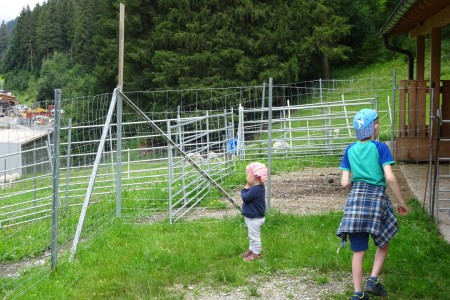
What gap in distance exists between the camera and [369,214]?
182 inches

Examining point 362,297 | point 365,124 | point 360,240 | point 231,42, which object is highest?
point 231,42

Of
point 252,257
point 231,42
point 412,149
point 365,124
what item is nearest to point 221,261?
point 252,257

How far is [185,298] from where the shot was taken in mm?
5176

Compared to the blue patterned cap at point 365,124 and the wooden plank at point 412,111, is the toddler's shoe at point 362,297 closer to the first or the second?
the blue patterned cap at point 365,124

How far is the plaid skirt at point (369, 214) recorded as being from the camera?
4613 millimetres

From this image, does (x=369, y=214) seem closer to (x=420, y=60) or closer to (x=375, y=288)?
(x=375, y=288)

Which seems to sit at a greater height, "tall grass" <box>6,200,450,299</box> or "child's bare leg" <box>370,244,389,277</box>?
"child's bare leg" <box>370,244,389,277</box>

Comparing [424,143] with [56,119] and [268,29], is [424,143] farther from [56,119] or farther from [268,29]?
[268,29]

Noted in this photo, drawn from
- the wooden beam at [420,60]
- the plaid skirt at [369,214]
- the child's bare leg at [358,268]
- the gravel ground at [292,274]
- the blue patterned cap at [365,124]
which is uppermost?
the wooden beam at [420,60]

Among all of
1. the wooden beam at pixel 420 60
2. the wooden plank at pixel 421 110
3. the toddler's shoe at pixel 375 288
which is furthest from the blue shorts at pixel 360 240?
the wooden beam at pixel 420 60

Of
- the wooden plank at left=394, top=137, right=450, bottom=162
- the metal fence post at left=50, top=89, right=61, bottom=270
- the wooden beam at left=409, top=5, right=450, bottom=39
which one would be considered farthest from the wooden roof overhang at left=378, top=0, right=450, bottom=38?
the metal fence post at left=50, top=89, right=61, bottom=270

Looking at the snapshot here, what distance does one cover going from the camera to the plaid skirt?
4.61 meters

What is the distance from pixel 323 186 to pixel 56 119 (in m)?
5.92

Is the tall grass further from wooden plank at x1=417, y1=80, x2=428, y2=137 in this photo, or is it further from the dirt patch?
wooden plank at x1=417, y1=80, x2=428, y2=137
